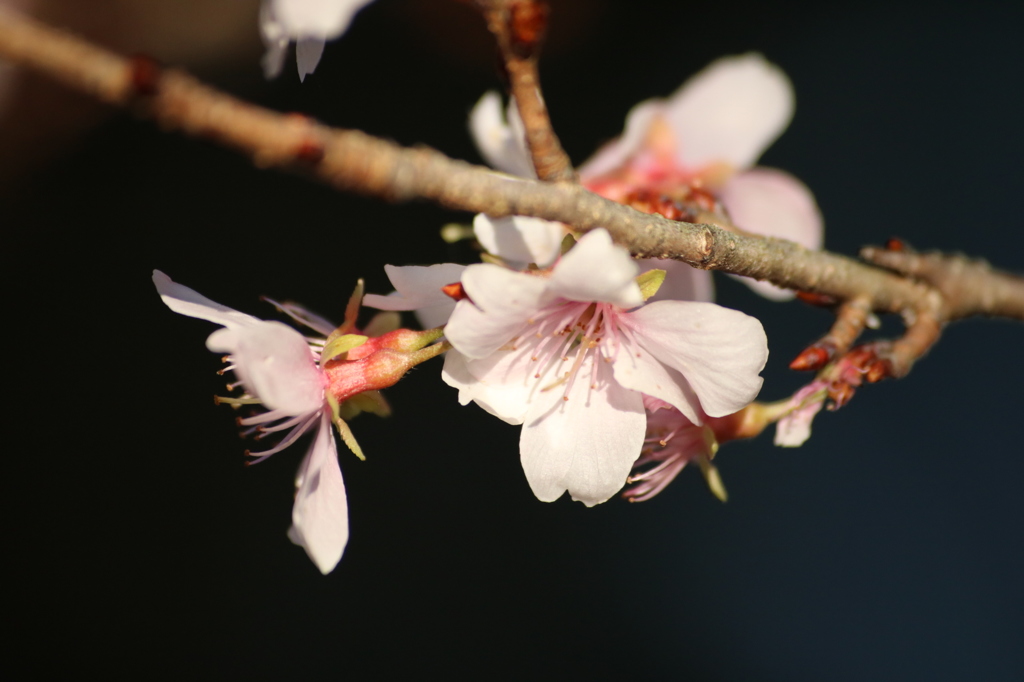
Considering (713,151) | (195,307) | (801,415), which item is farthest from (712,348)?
(713,151)

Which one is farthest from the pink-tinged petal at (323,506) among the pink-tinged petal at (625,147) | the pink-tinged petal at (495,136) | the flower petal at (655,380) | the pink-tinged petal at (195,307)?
the pink-tinged petal at (625,147)

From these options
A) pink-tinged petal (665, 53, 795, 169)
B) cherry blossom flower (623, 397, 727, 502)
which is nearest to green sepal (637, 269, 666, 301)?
cherry blossom flower (623, 397, 727, 502)

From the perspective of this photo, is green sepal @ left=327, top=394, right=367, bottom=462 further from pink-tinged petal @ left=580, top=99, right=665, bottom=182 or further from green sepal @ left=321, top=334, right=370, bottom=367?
pink-tinged petal @ left=580, top=99, right=665, bottom=182

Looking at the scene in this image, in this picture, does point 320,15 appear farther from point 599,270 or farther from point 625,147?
point 625,147

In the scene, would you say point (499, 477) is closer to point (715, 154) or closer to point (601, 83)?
point (601, 83)

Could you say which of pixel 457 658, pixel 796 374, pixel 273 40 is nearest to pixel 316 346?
pixel 273 40

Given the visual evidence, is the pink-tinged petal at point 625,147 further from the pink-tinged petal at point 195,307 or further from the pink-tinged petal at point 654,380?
the pink-tinged petal at point 195,307

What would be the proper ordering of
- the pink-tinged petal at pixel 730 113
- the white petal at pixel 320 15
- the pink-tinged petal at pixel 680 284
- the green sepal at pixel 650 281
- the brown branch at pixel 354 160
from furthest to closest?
the pink-tinged petal at pixel 730 113
the pink-tinged petal at pixel 680 284
the green sepal at pixel 650 281
the white petal at pixel 320 15
the brown branch at pixel 354 160

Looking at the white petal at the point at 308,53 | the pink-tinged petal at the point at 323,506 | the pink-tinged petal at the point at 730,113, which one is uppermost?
the pink-tinged petal at the point at 730,113

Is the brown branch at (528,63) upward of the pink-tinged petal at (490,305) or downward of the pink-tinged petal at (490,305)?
upward
